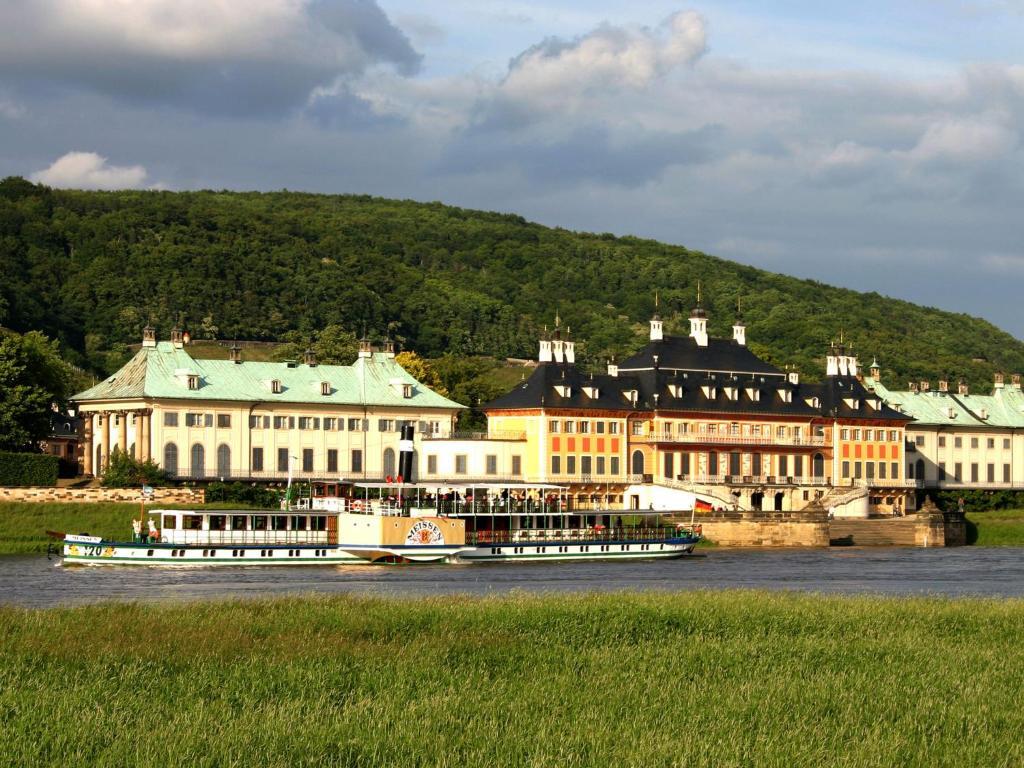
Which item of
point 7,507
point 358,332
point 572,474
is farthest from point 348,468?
point 358,332

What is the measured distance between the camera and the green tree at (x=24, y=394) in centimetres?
10238

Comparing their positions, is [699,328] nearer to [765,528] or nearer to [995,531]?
[765,528]

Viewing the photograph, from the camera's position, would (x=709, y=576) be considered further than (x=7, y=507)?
No

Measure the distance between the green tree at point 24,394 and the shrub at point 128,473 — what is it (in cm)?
525

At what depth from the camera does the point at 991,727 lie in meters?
30.9

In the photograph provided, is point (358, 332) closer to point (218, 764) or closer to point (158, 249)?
point (158, 249)

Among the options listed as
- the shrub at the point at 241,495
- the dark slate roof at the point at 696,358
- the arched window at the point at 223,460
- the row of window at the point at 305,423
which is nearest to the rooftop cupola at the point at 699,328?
the dark slate roof at the point at 696,358

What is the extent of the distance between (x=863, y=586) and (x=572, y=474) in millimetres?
48568

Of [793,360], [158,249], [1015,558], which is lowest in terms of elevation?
[1015,558]

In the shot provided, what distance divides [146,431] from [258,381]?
850 cm

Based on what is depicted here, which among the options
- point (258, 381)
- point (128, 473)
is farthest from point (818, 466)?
point (128, 473)

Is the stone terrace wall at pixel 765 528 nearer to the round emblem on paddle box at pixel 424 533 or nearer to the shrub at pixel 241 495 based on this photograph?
the shrub at pixel 241 495

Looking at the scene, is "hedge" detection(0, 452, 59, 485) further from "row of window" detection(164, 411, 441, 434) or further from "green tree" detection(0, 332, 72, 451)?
"row of window" detection(164, 411, 441, 434)

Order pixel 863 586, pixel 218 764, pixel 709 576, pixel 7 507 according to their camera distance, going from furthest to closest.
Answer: pixel 7 507 → pixel 709 576 → pixel 863 586 → pixel 218 764
